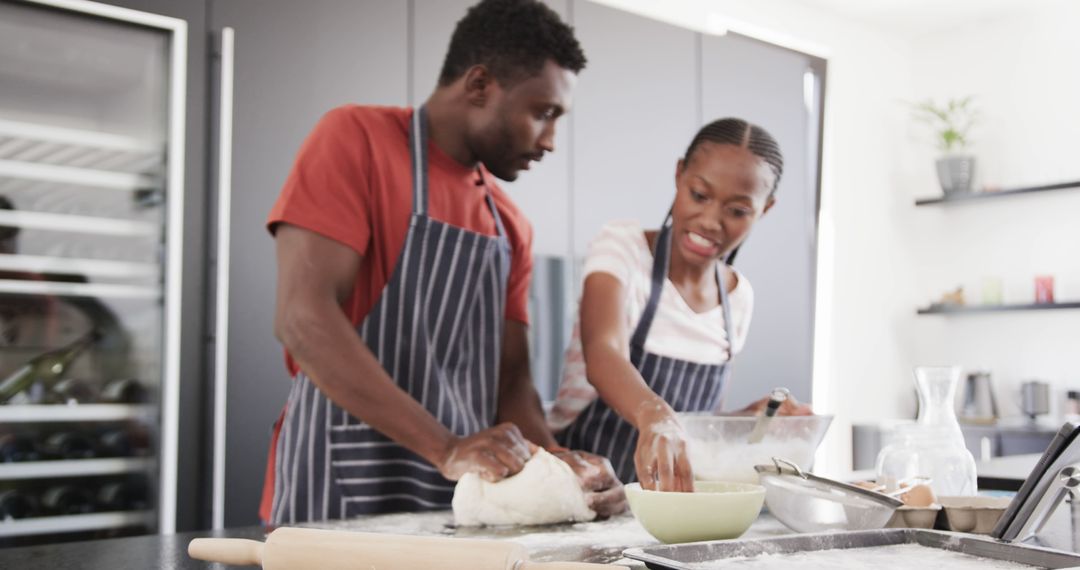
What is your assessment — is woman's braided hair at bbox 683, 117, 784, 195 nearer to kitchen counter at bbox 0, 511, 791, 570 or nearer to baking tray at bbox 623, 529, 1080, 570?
kitchen counter at bbox 0, 511, 791, 570

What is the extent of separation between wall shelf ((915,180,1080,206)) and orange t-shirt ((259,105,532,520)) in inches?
125

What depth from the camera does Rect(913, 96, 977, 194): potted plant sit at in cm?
430

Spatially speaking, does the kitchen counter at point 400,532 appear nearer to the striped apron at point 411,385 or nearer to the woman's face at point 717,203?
the striped apron at point 411,385

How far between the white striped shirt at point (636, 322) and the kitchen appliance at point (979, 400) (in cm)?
277

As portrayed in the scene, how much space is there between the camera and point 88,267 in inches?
82.0

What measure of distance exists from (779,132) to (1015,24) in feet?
5.42

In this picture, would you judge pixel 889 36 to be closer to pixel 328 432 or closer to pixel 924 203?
pixel 924 203

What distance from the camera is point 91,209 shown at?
2117 mm

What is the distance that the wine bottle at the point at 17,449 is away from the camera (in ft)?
6.54

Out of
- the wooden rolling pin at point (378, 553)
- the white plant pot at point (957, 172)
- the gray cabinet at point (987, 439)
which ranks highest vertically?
the white plant pot at point (957, 172)

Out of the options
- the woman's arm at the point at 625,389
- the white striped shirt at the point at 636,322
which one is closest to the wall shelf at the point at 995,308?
the white striped shirt at the point at 636,322

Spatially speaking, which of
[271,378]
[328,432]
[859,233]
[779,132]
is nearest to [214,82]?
[271,378]

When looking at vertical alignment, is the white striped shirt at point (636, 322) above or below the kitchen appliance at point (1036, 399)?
above

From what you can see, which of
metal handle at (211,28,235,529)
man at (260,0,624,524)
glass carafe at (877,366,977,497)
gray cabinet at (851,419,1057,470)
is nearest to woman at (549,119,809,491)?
man at (260,0,624,524)
